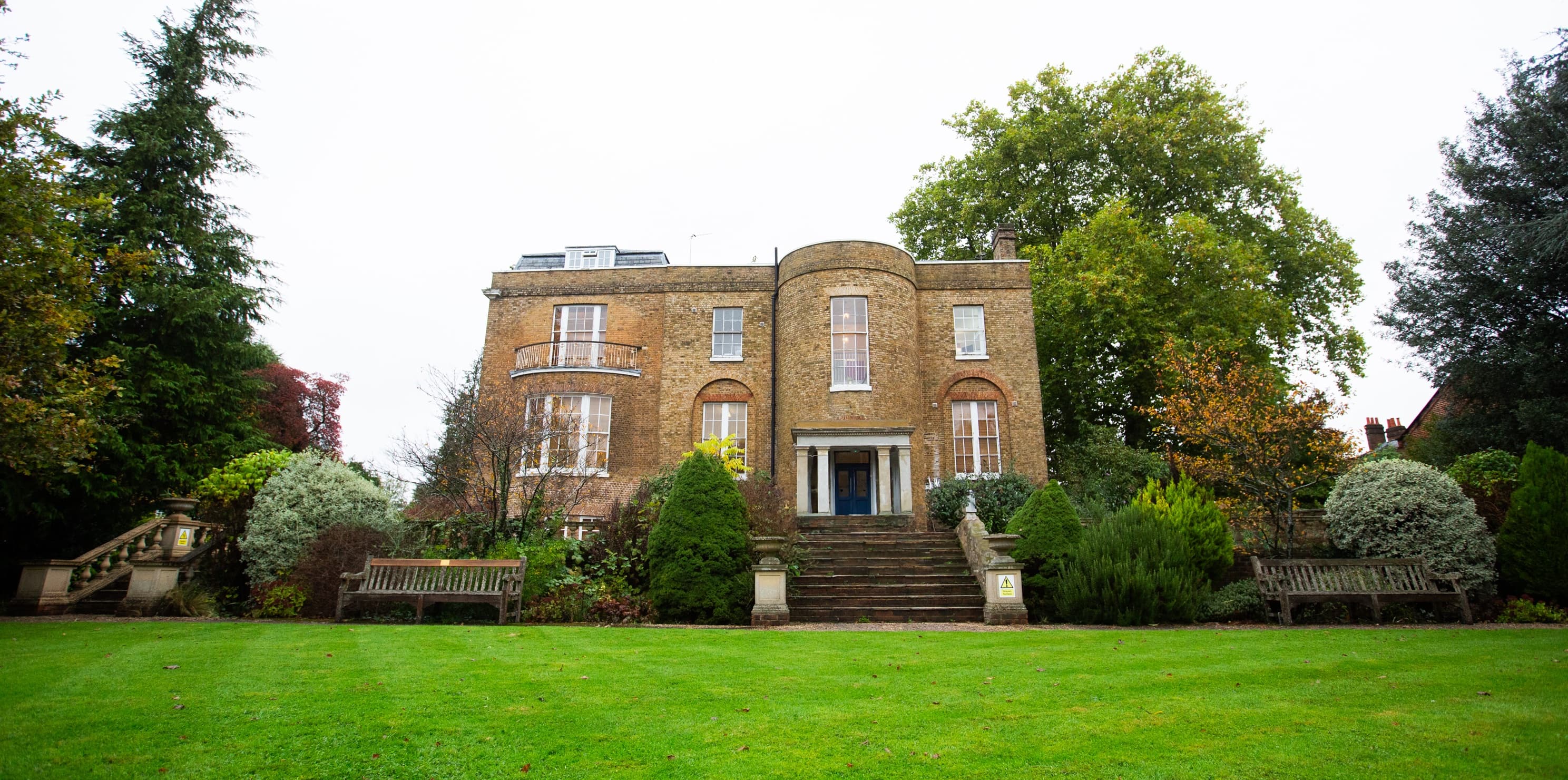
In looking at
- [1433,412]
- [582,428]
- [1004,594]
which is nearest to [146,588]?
[582,428]

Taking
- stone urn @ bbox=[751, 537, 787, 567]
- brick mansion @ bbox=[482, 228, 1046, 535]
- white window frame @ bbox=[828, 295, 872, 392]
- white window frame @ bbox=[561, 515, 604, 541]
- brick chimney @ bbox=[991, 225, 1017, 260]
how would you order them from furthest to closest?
brick chimney @ bbox=[991, 225, 1017, 260] < white window frame @ bbox=[828, 295, 872, 392] < brick mansion @ bbox=[482, 228, 1046, 535] < white window frame @ bbox=[561, 515, 604, 541] < stone urn @ bbox=[751, 537, 787, 567]

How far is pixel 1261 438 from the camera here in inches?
603

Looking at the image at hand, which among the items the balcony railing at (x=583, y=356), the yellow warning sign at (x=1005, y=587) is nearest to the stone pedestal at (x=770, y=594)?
the yellow warning sign at (x=1005, y=587)

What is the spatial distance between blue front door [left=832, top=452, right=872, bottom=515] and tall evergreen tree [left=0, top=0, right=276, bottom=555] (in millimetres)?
13257

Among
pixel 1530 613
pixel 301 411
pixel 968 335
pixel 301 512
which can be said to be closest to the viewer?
pixel 1530 613

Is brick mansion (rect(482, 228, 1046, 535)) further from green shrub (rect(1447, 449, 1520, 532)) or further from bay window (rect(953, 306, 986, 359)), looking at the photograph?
green shrub (rect(1447, 449, 1520, 532))

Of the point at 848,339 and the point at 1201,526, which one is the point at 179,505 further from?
the point at 1201,526

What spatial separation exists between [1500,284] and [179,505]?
2646cm

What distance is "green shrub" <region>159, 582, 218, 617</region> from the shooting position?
12.3 metres

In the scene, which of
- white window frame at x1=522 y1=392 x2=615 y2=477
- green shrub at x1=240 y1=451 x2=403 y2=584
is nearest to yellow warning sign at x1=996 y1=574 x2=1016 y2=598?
green shrub at x1=240 y1=451 x2=403 y2=584

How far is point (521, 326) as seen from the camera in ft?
74.5

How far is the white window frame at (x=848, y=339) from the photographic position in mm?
20922

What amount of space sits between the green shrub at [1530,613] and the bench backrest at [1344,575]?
92 centimetres

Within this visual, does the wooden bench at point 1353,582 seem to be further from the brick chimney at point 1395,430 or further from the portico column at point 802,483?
the brick chimney at point 1395,430
